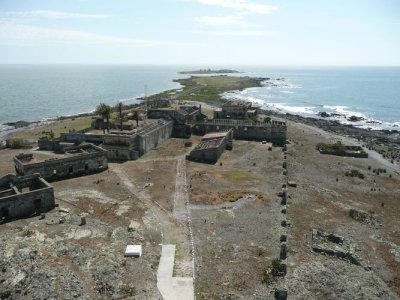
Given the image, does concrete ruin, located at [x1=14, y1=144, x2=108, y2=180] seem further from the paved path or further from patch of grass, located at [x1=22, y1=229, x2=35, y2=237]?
the paved path

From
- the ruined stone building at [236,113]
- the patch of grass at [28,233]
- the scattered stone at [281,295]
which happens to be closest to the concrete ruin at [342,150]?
the ruined stone building at [236,113]

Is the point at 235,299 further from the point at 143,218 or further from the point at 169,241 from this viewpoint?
the point at 143,218

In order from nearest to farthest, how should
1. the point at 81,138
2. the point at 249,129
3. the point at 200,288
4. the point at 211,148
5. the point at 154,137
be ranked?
the point at 200,288
the point at 211,148
the point at 81,138
the point at 154,137
the point at 249,129

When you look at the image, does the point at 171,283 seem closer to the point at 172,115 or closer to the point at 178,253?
the point at 178,253

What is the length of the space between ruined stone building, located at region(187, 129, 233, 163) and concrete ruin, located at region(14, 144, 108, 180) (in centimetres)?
1493

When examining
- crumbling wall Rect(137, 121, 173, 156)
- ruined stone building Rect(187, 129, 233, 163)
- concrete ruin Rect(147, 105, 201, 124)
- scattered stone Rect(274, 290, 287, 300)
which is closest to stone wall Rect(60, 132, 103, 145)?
crumbling wall Rect(137, 121, 173, 156)

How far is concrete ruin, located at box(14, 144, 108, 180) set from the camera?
163ft

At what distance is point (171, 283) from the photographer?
28.9 m

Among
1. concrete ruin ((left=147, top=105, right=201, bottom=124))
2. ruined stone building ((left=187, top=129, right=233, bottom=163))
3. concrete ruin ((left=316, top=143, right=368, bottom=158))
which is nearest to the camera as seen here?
ruined stone building ((left=187, top=129, right=233, bottom=163))

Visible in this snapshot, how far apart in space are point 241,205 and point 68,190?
2120 cm

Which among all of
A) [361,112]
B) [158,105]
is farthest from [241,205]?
[361,112]

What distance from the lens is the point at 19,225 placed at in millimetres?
37219

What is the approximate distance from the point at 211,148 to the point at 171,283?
35.0 m

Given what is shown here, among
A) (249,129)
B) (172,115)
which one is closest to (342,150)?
(249,129)
